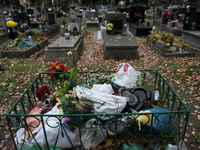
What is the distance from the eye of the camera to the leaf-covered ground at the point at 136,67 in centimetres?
341

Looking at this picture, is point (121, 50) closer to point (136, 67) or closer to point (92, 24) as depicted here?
point (136, 67)

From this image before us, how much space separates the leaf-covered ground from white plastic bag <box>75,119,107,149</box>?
1.57m

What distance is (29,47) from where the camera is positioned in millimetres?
8031

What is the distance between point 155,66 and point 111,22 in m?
4.44

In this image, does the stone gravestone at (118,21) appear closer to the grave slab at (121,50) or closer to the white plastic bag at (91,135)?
the grave slab at (121,50)

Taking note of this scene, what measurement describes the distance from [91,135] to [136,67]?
14.5 feet

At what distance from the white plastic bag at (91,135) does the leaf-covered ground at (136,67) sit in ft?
5.15

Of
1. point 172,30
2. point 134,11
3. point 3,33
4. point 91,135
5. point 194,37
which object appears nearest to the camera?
point 91,135

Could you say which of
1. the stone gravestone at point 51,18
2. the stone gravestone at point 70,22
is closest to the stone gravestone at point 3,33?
the stone gravestone at point 70,22

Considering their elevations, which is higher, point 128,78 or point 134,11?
point 134,11

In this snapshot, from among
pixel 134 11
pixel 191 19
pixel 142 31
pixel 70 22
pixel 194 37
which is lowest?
pixel 194 37

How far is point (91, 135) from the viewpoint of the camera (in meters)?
2.41

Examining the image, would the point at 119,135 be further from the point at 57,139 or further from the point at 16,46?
the point at 16,46

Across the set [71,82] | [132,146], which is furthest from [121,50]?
[132,146]
